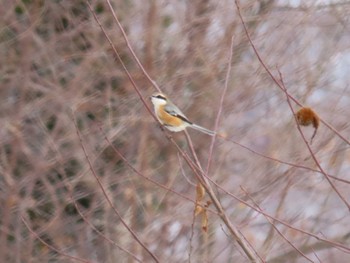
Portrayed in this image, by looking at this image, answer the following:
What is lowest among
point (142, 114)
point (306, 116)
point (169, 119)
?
point (142, 114)

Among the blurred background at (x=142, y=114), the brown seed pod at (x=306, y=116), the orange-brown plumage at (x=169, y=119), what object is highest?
the brown seed pod at (x=306, y=116)

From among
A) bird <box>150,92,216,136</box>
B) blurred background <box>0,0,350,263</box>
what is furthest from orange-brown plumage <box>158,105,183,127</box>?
blurred background <box>0,0,350,263</box>

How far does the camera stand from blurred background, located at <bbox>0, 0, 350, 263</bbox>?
6.93 metres

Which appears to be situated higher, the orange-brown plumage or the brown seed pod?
the brown seed pod

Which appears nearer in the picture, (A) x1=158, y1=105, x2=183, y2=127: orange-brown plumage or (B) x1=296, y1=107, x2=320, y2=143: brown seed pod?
(B) x1=296, y1=107, x2=320, y2=143: brown seed pod

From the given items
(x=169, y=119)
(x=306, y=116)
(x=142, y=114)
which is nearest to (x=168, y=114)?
(x=169, y=119)

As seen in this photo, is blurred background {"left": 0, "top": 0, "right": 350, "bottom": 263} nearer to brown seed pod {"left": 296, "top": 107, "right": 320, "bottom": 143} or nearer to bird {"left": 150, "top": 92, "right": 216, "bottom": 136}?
bird {"left": 150, "top": 92, "right": 216, "bottom": 136}

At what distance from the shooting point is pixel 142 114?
7066 millimetres

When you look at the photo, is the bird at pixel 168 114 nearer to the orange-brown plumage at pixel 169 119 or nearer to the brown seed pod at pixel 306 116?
the orange-brown plumage at pixel 169 119

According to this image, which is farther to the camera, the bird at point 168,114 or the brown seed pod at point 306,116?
the bird at point 168,114

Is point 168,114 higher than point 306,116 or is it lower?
lower

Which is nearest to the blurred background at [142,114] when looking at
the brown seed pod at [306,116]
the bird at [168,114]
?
the bird at [168,114]

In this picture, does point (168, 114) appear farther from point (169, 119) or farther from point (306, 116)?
point (306, 116)

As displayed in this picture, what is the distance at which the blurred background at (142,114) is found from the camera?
6.93m
